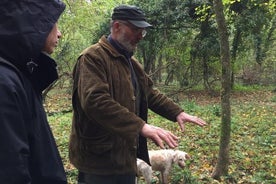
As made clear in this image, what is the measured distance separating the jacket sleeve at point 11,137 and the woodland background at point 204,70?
4.92m

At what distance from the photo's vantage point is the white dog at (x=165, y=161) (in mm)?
6648

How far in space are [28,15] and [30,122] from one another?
0.53m

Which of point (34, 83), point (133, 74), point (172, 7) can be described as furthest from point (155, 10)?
point (34, 83)

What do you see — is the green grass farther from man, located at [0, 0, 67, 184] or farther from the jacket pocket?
man, located at [0, 0, 67, 184]

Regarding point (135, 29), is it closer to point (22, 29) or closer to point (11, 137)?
point (22, 29)

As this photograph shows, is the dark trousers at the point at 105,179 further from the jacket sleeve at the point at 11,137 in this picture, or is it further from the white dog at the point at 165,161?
the white dog at the point at 165,161

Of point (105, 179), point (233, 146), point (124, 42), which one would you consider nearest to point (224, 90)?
point (233, 146)

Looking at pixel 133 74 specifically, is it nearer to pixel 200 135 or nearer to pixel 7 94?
pixel 7 94

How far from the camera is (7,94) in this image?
5.60 feet

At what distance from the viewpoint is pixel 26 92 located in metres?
1.91

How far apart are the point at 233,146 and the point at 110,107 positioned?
6731 mm

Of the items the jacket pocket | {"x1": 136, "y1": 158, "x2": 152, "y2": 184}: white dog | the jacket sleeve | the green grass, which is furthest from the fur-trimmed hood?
the green grass

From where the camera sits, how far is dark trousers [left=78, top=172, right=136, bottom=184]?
337 centimetres

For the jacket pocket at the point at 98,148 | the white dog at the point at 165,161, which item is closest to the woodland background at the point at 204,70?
the white dog at the point at 165,161
